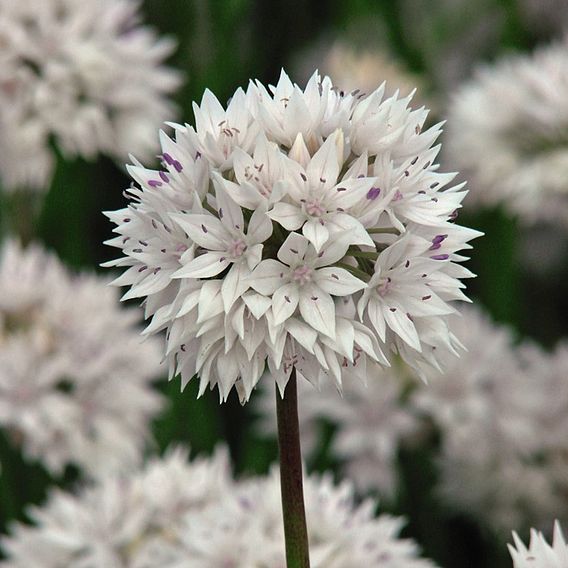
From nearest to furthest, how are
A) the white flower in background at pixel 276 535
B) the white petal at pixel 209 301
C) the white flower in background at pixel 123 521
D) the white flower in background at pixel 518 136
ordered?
the white petal at pixel 209 301 < the white flower in background at pixel 276 535 < the white flower in background at pixel 123 521 < the white flower in background at pixel 518 136

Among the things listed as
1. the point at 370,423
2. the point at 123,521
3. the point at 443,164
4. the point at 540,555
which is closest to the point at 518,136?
the point at 443,164

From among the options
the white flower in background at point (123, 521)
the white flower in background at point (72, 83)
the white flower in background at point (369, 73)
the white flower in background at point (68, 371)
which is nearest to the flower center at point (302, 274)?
the white flower in background at point (123, 521)

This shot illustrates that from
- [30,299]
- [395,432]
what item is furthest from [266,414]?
[30,299]

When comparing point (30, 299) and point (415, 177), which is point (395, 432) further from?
point (415, 177)

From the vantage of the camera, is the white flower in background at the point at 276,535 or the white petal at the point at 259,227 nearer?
the white petal at the point at 259,227

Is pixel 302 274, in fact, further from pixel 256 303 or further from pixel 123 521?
pixel 123 521

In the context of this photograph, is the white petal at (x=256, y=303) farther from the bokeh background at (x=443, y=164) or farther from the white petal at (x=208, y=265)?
the bokeh background at (x=443, y=164)

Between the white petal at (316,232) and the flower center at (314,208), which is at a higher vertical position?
the flower center at (314,208)
